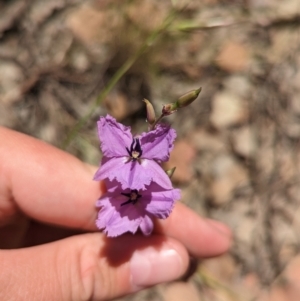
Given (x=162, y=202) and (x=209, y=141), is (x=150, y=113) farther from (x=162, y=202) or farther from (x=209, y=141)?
(x=209, y=141)

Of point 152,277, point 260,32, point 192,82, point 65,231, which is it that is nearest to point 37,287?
point 152,277

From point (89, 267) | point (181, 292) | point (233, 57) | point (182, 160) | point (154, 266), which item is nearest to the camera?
point (89, 267)

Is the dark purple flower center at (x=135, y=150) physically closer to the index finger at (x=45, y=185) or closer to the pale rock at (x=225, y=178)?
the index finger at (x=45, y=185)

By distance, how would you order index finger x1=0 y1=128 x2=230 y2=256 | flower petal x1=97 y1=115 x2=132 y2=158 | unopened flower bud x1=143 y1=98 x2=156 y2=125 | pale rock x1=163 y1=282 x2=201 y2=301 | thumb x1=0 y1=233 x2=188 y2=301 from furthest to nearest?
pale rock x1=163 y1=282 x2=201 y2=301, index finger x1=0 y1=128 x2=230 y2=256, thumb x1=0 y1=233 x2=188 y2=301, flower petal x1=97 y1=115 x2=132 y2=158, unopened flower bud x1=143 y1=98 x2=156 y2=125

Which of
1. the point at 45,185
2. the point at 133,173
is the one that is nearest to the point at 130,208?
the point at 133,173

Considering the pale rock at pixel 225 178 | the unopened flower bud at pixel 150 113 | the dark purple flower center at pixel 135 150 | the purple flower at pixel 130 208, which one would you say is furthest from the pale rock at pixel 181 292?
the unopened flower bud at pixel 150 113

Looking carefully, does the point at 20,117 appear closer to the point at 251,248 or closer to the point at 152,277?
the point at 152,277

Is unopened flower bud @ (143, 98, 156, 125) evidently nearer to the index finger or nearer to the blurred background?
the index finger

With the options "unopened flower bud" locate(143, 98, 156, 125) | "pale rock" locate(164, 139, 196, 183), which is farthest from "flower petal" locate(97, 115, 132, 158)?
"pale rock" locate(164, 139, 196, 183)
